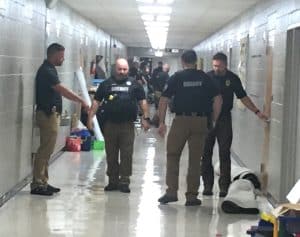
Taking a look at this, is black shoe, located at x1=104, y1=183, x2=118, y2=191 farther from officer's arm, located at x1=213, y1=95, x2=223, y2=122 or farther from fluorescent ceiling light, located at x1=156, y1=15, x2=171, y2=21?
fluorescent ceiling light, located at x1=156, y1=15, x2=171, y2=21

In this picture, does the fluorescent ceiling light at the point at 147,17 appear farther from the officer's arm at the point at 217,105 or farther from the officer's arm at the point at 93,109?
the officer's arm at the point at 217,105

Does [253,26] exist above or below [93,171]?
above

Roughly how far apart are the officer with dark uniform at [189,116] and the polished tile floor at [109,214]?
28 cm

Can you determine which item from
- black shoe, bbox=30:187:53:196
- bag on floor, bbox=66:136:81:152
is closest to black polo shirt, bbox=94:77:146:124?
black shoe, bbox=30:187:53:196

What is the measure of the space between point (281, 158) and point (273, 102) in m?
0.84

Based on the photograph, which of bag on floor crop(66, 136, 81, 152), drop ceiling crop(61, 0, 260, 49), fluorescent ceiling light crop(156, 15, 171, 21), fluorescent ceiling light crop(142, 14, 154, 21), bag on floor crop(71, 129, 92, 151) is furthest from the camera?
fluorescent ceiling light crop(156, 15, 171, 21)

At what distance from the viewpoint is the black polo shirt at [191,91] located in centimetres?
685

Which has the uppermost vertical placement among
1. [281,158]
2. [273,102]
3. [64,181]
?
[273,102]

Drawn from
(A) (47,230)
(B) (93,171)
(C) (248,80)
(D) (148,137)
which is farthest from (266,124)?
(D) (148,137)

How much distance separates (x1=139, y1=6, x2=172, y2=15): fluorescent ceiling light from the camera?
11.8 m

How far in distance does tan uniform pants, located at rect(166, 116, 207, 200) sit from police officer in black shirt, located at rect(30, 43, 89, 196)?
119 cm

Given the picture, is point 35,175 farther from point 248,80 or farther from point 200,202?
point 248,80

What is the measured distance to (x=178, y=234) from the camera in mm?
5672

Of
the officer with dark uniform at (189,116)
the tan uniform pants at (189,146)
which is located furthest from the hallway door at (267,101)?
the tan uniform pants at (189,146)
